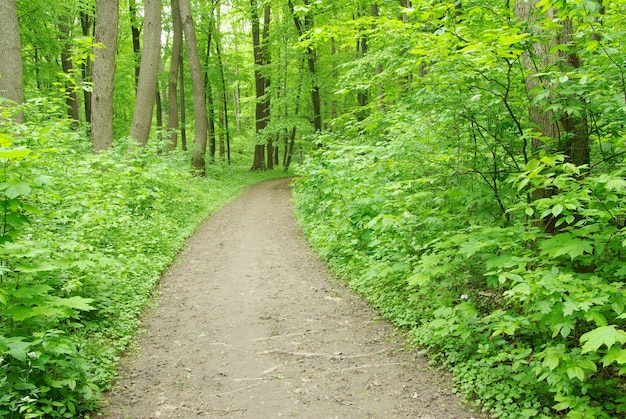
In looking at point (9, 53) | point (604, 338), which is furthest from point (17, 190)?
point (9, 53)

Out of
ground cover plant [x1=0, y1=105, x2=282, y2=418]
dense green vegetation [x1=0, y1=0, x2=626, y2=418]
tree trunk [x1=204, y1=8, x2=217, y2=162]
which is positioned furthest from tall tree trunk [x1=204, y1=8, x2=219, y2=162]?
dense green vegetation [x1=0, y1=0, x2=626, y2=418]

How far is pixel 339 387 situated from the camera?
423 cm

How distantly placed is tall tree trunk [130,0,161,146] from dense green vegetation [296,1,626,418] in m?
8.92

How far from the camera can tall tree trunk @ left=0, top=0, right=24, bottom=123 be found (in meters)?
8.30

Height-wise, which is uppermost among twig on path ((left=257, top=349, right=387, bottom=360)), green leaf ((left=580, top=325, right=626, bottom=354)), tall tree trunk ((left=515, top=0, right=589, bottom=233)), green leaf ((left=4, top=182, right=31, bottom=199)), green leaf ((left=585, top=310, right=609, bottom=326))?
tall tree trunk ((left=515, top=0, right=589, bottom=233))

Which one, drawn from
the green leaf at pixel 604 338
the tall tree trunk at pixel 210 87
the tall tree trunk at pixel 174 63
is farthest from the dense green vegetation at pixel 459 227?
the tall tree trunk at pixel 210 87

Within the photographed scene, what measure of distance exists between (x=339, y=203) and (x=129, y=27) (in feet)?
70.6

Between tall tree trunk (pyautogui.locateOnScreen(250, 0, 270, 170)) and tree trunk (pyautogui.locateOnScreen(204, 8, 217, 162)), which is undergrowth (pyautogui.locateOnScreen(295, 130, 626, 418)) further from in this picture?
tall tree trunk (pyautogui.locateOnScreen(250, 0, 270, 170))

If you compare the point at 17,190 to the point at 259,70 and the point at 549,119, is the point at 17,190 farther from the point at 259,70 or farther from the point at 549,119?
the point at 259,70

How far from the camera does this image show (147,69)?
12695mm

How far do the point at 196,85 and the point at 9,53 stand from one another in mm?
10619

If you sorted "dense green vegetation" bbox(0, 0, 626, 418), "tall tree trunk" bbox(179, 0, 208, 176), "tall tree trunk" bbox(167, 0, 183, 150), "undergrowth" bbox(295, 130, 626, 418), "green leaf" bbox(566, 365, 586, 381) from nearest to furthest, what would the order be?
1. "green leaf" bbox(566, 365, 586, 381)
2. "undergrowth" bbox(295, 130, 626, 418)
3. "dense green vegetation" bbox(0, 0, 626, 418)
4. "tall tree trunk" bbox(179, 0, 208, 176)
5. "tall tree trunk" bbox(167, 0, 183, 150)

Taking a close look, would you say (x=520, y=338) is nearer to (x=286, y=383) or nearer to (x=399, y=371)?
(x=399, y=371)

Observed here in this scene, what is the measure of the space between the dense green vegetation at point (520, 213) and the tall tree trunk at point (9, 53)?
278 inches
